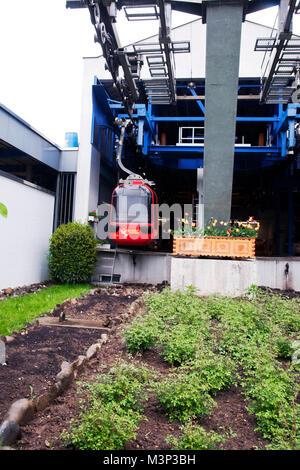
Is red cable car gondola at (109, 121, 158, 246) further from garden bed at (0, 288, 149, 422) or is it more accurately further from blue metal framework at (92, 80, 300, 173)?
garden bed at (0, 288, 149, 422)

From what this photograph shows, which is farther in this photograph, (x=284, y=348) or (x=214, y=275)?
(x=214, y=275)

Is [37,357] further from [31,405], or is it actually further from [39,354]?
[31,405]

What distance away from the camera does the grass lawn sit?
19.9ft

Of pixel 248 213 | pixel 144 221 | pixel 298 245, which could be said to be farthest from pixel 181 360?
pixel 248 213

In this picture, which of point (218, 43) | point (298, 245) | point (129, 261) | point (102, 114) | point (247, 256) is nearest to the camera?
point (218, 43)

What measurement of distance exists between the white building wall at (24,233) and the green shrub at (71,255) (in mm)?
600

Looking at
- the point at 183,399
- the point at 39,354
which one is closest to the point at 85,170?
the point at 39,354

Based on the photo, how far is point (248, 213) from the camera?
26.4 meters

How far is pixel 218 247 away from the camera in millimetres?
10016

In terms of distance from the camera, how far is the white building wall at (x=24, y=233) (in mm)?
9867

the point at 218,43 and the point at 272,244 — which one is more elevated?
Result: the point at 218,43

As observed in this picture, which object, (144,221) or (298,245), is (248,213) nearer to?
(298,245)

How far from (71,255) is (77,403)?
8.21m
